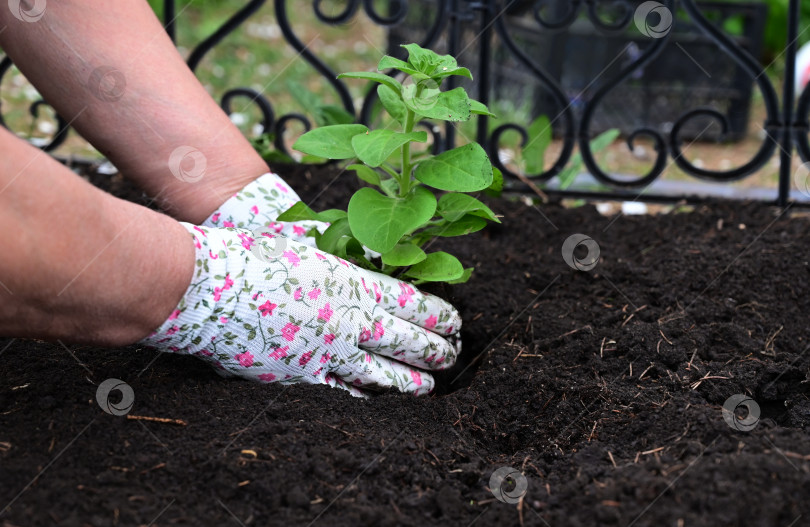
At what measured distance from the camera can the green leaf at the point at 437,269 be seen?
1.41 meters

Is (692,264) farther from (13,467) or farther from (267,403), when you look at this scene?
(13,467)

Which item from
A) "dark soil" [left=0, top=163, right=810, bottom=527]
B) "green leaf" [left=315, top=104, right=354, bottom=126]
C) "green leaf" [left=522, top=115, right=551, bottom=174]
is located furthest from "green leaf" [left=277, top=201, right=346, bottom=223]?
"green leaf" [left=522, top=115, right=551, bottom=174]

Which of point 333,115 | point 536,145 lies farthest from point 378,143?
point 536,145

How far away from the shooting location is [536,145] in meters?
2.34

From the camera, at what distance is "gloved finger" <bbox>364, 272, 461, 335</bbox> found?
142cm

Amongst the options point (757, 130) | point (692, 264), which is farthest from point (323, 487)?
point (757, 130)

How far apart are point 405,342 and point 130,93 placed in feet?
2.45

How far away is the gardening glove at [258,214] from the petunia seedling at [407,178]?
0.36 ft

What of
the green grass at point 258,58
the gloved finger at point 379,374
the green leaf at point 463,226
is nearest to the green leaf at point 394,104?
the green leaf at point 463,226

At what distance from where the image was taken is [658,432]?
120 centimetres

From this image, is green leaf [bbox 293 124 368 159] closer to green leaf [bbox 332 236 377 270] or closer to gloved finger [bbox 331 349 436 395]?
green leaf [bbox 332 236 377 270]

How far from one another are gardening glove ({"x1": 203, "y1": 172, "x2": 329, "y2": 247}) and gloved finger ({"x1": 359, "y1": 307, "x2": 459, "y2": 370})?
0.28 metres

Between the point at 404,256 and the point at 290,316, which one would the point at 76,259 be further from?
the point at 404,256

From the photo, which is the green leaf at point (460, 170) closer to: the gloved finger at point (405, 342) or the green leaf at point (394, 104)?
the green leaf at point (394, 104)
